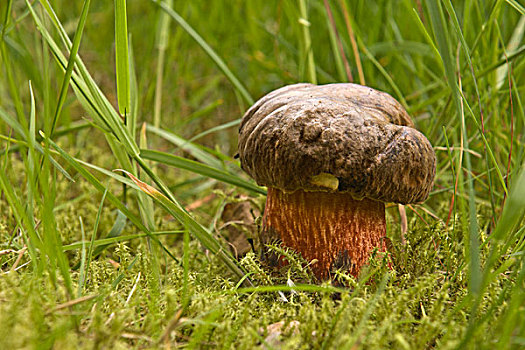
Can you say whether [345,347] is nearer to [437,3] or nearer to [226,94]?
[437,3]

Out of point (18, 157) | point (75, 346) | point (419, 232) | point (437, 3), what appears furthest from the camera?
point (18, 157)

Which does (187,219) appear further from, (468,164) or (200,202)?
(200,202)

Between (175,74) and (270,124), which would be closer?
(270,124)

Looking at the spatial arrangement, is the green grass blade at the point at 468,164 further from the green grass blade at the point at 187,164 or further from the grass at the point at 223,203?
the green grass blade at the point at 187,164

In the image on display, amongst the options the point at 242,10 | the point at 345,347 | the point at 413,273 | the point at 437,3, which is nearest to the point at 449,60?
the point at 437,3

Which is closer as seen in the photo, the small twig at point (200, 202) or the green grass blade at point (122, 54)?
the green grass blade at point (122, 54)

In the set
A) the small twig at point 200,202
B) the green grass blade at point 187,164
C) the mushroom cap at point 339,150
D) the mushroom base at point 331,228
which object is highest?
the mushroom cap at point 339,150

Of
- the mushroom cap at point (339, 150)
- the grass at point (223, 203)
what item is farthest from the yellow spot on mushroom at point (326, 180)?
the grass at point (223, 203)
